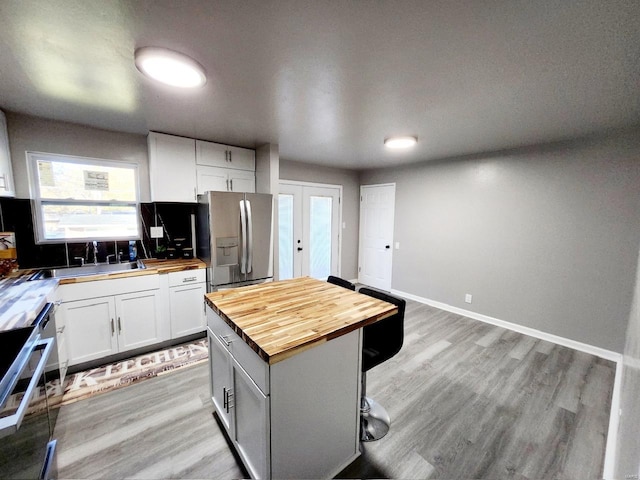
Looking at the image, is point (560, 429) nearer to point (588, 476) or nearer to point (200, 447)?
point (588, 476)

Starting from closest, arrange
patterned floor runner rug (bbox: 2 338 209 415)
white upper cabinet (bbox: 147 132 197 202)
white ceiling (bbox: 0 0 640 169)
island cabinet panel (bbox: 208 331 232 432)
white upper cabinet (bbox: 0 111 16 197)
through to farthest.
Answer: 1. white ceiling (bbox: 0 0 640 169)
2. island cabinet panel (bbox: 208 331 232 432)
3. patterned floor runner rug (bbox: 2 338 209 415)
4. white upper cabinet (bbox: 0 111 16 197)
5. white upper cabinet (bbox: 147 132 197 202)

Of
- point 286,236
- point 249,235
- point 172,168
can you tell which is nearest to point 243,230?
point 249,235

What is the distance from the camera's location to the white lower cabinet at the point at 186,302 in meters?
2.66

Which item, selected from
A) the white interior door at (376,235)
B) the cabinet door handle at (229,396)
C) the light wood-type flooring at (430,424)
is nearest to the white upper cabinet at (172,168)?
the light wood-type flooring at (430,424)

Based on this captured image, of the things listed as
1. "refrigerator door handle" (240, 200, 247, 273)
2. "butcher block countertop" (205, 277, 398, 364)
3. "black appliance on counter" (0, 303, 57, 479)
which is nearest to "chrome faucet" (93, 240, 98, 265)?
"black appliance on counter" (0, 303, 57, 479)

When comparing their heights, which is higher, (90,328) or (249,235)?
(249,235)

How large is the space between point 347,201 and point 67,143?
399cm

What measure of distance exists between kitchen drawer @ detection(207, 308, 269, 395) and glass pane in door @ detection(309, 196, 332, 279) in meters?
3.08

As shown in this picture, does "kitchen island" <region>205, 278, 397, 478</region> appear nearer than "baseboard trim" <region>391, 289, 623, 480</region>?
Yes

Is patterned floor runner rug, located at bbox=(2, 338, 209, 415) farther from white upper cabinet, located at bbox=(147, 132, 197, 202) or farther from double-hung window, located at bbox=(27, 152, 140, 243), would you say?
white upper cabinet, located at bbox=(147, 132, 197, 202)

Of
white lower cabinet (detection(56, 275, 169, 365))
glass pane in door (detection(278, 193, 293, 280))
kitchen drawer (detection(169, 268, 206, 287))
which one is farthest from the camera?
glass pane in door (detection(278, 193, 293, 280))

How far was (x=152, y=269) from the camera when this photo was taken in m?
2.54

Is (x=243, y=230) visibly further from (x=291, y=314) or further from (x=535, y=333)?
(x=535, y=333)

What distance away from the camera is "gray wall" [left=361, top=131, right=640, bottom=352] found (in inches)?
100
